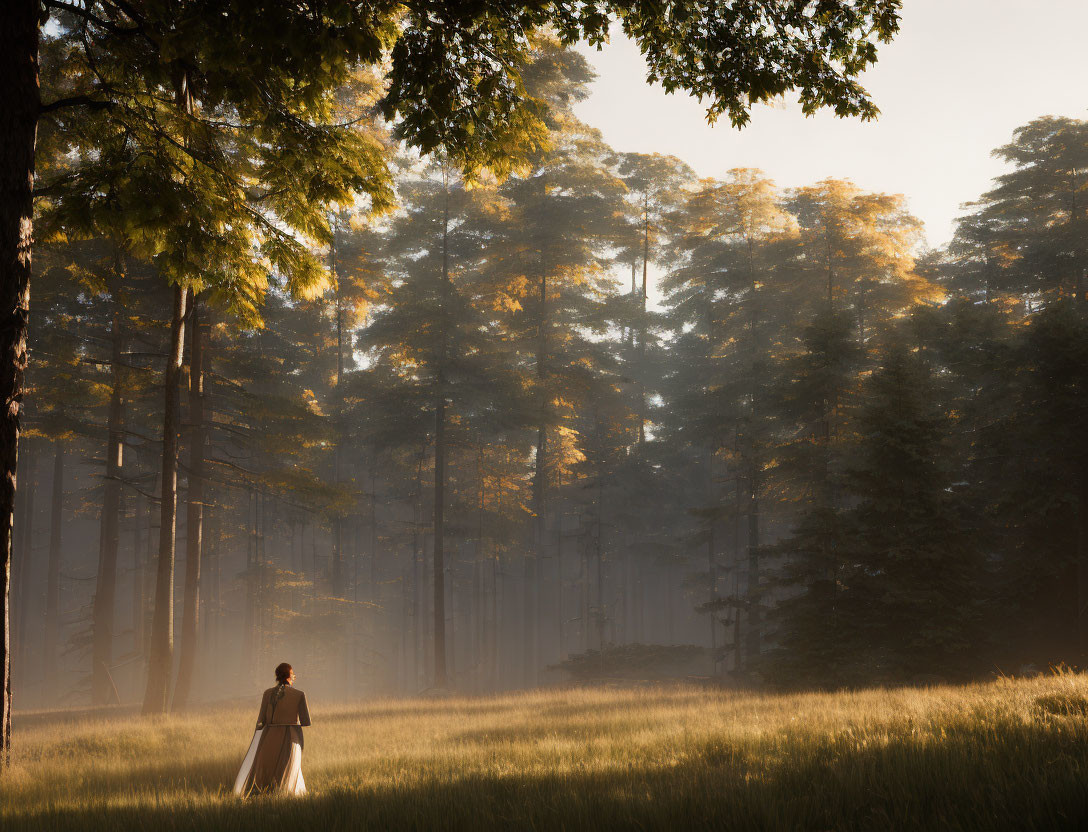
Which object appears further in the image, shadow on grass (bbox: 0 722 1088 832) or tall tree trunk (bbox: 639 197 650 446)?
tall tree trunk (bbox: 639 197 650 446)

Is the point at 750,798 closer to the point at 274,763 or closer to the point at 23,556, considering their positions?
the point at 274,763

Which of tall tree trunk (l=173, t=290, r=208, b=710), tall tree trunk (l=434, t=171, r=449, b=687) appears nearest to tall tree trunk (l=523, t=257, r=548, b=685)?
tall tree trunk (l=434, t=171, r=449, b=687)

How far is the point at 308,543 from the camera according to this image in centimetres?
6066

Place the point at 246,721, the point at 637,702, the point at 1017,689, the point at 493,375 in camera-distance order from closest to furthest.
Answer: the point at 1017,689 < the point at 246,721 < the point at 637,702 < the point at 493,375

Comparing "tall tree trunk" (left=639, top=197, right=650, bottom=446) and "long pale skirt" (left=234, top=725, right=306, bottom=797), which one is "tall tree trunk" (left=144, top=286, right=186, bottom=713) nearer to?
"long pale skirt" (left=234, top=725, right=306, bottom=797)

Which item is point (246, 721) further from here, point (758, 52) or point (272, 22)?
point (758, 52)

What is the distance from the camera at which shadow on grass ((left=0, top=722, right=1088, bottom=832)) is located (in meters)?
4.10

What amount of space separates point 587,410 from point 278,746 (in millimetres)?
31546

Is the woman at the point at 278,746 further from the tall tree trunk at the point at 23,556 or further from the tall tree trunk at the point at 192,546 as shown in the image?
the tall tree trunk at the point at 23,556

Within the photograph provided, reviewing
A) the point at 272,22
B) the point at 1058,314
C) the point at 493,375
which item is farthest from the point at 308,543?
the point at 272,22

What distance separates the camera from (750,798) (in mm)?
4590

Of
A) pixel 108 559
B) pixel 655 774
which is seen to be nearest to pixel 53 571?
pixel 108 559

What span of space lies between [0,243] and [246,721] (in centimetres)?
1183

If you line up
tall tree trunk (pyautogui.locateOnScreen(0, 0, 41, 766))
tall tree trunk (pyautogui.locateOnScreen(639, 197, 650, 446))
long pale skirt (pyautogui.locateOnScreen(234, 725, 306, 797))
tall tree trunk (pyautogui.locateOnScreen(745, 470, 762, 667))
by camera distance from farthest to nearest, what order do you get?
1. tall tree trunk (pyautogui.locateOnScreen(639, 197, 650, 446))
2. tall tree trunk (pyautogui.locateOnScreen(745, 470, 762, 667))
3. long pale skirt (pyautogui.locateOnScreen(234, 725, 306, 797))
4. tall tree trunk (pyautogui.locateOnScreen(0, 0, 41, 766))
